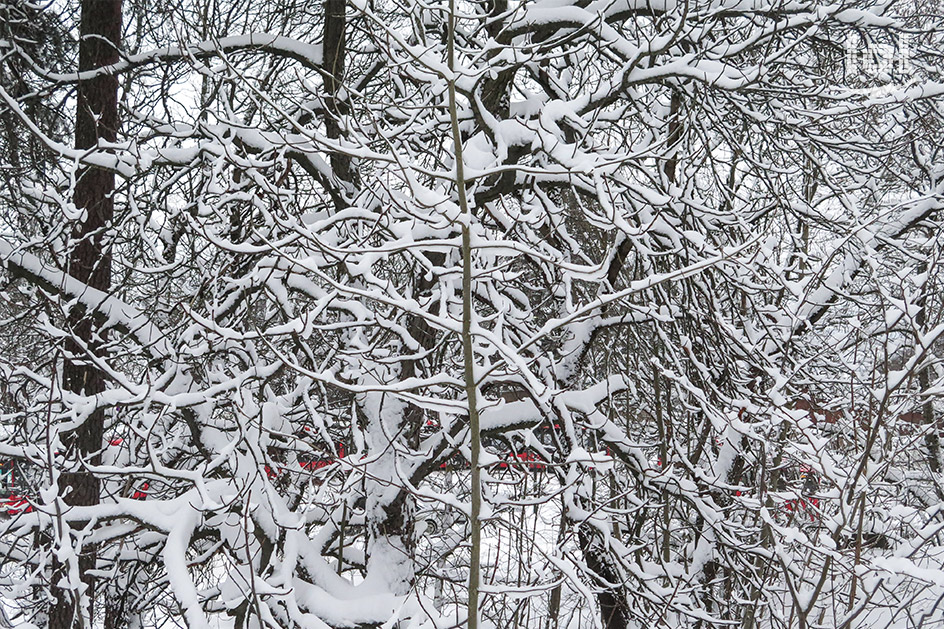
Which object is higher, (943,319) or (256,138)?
(256,138)

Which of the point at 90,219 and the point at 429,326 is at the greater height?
the point at 90,219

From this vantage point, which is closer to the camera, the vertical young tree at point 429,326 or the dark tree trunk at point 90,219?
the vertical young tree at point 429,326

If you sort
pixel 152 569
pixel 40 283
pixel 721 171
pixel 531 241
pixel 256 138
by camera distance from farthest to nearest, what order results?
1. pixel 721 171
2. pixel 152 569
3. pixel 40 283
4. pixel 256 138
5. pixel 531 241

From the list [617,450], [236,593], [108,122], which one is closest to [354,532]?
[236,593]

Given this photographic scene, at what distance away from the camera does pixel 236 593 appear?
166 inches

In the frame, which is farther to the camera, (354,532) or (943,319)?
(354,532)

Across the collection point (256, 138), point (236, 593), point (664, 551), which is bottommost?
point (664, 551)

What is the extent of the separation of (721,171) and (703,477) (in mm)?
5449

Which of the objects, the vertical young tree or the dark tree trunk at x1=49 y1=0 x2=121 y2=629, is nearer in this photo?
the vertical young tree

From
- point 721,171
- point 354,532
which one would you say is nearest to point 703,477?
point 354,532

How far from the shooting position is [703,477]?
419 cm

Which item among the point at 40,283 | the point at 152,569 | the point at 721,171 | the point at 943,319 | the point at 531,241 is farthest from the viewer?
the point at 721,171

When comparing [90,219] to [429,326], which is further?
[90,219]

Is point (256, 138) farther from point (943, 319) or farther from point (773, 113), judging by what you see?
point (943, 319)
